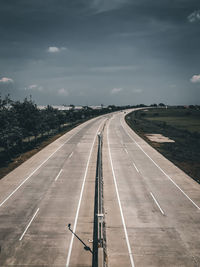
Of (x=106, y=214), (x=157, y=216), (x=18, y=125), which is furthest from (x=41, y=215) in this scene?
(x=18, y=125)

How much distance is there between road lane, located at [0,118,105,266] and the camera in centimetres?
1378

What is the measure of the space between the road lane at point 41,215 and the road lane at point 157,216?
377 centimetres

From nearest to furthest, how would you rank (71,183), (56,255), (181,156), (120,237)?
(56,255) < (120,237) < (71,183) < (181,156)

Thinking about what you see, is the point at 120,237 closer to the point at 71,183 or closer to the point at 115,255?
the point at 115,255

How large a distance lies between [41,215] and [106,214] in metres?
6.10

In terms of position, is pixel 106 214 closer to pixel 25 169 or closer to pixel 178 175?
pixel 178 175

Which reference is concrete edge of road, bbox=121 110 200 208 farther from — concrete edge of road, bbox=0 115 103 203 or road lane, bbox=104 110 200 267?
concrete edge of road, bbox=0 115 103 203

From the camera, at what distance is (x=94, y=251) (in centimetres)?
1415

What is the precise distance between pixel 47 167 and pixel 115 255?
20660 millimetres

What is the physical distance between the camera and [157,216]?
730 inches

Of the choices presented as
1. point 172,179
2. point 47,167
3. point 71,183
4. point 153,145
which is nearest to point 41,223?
point 71,183

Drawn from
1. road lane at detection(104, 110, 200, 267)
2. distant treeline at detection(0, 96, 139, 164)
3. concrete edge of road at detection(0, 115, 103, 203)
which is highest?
distant treeline at detection(0, 96, 139, 164)

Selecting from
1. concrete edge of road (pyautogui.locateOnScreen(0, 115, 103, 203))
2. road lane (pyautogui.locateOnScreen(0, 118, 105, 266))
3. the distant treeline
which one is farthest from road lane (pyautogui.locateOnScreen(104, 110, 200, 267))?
the distant treeline

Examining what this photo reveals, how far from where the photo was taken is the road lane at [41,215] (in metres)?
13.8
